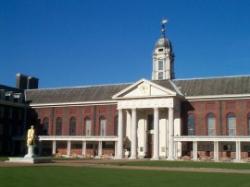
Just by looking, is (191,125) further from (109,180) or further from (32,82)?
(109,180)

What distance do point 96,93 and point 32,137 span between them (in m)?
29.5

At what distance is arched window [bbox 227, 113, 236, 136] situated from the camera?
5967 cm

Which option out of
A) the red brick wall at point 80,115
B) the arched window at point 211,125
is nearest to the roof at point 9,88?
the red brick wall at point 80,115

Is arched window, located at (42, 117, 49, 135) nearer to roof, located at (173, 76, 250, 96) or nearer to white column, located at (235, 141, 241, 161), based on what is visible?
roof, located at (173, 76, 250, 96)

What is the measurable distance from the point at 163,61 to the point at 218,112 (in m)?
21.2

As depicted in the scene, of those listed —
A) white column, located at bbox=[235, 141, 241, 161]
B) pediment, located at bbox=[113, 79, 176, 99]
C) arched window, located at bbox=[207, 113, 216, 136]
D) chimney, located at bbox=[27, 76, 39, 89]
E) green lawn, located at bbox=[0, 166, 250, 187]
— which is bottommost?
green lawn, located at bbox=[0, 166, 250, 187]

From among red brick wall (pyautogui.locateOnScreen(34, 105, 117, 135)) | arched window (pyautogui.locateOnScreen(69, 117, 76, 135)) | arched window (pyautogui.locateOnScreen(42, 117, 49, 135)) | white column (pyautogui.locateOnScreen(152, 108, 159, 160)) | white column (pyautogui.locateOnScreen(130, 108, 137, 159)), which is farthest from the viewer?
arched window (pyautogui.locateOnScreen(42, 117, 49, 135))

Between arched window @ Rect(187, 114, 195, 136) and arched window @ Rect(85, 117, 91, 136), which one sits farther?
arched window @ Rect(85, 117, 91, 136)

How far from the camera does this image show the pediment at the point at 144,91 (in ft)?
201

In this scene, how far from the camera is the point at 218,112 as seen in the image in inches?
2393

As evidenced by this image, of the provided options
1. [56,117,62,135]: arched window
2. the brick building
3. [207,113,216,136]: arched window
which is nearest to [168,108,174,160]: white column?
the brick building

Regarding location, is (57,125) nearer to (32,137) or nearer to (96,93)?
(96,93)

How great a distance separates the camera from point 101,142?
2613 inches

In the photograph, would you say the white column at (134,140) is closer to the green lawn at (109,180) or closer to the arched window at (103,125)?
the arched window at (103,125)
